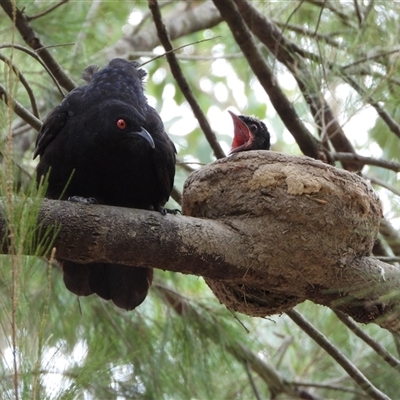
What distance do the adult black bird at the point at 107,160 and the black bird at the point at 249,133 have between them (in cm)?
115

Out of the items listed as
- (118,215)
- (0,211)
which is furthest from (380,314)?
(0,211)

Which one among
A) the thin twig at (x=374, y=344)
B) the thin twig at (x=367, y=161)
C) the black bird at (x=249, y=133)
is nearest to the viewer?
the thin twig at (x=374, y=344)

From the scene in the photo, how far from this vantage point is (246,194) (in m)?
3.74

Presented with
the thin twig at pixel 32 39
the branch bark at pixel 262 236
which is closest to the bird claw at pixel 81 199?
the branch bark at pixel 262 236

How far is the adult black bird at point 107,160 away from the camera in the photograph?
12.3 feet

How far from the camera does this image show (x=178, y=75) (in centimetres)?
438

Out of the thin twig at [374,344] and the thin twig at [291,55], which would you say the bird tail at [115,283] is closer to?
the thin twig at [374,344]

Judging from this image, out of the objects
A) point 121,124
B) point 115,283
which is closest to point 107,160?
point 121,124

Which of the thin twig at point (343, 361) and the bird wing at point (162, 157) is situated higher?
the bird wing at point (162, 157)

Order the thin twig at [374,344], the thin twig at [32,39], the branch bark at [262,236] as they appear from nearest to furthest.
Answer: the branch bark at [262,236] < the thin twig at [374,344] < the thin twig at [32,39]

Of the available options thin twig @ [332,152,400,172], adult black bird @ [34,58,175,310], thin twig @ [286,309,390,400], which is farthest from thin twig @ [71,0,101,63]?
thin twig @ [286,309,390,400]

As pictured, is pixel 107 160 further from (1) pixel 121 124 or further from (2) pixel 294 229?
(2) pixel 294 229

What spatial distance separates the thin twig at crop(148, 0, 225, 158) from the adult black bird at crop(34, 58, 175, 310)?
1.37ft

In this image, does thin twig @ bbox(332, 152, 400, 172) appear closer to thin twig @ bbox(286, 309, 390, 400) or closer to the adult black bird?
thin twig @ bbox(286, 309, 390, 400)
